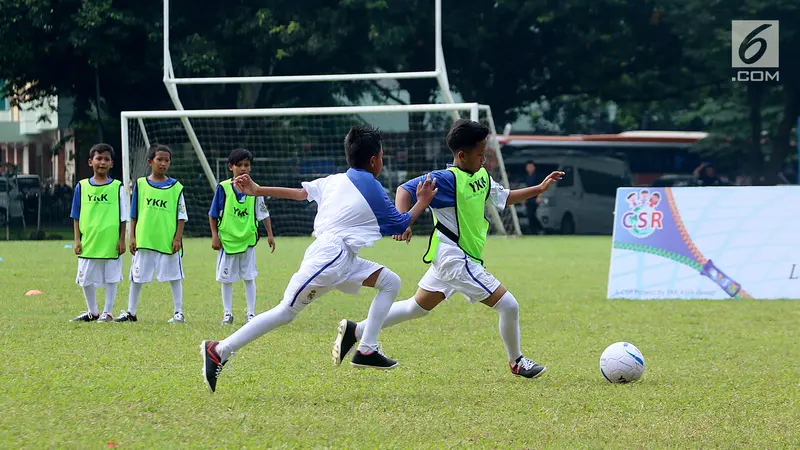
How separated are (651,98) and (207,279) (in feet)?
67.1

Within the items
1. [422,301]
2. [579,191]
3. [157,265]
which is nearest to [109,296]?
[157,265]

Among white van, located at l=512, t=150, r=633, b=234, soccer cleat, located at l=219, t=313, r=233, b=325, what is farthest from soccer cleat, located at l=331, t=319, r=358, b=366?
white van, located at l=512, t=150, r=633, b=234

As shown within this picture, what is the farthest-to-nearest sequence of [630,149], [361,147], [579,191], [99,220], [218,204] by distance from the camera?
[630,149], [579,191], [218,204], [99,220], [361,147]

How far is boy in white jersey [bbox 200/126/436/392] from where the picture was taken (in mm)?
6223

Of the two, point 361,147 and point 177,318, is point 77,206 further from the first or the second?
point 361,147

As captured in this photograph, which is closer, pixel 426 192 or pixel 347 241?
pixel 347 241

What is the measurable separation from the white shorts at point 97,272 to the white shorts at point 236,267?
33.8 inches

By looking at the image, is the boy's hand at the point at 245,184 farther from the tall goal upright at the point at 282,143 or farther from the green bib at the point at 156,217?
the tall goal upright at the point at 282,143

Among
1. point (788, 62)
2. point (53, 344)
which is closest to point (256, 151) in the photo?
point (788, 62)

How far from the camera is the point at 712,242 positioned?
1188cm

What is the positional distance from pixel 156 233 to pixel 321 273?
13.4 feet

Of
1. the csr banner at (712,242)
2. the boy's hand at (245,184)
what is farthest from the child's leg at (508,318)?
the csr banner at (712,242)

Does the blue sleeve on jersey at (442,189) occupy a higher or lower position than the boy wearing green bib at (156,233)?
higher

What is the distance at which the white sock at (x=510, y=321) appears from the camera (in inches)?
267
